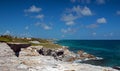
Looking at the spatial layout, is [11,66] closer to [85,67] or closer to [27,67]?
[27,67]

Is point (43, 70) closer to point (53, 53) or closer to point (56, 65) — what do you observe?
point (56, 65)

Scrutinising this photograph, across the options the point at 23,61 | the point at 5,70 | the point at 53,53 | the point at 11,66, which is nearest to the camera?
the point at 5,70

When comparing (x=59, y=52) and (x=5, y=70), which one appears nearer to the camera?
(x=5, y=70)

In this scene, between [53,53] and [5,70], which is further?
[53,53]

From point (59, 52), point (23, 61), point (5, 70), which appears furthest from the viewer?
point (59, 52)

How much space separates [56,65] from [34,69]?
134 cm

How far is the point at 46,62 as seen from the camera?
11844 mm

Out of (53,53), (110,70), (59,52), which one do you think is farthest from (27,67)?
(59,52)

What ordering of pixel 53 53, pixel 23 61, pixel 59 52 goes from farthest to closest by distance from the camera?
pixel 59 52 < pixel 53 53 < pixel 23 61

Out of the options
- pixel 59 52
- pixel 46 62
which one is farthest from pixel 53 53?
pixel 46 62

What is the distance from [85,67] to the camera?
11.1 m

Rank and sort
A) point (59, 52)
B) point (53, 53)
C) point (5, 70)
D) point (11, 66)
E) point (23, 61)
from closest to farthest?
point (5, 70) → point (11, 66) → point (23, 61) → point (53, 53) → point (59, 52)

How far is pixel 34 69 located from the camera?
33.8 feet

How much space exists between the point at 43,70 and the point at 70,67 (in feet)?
4.76
